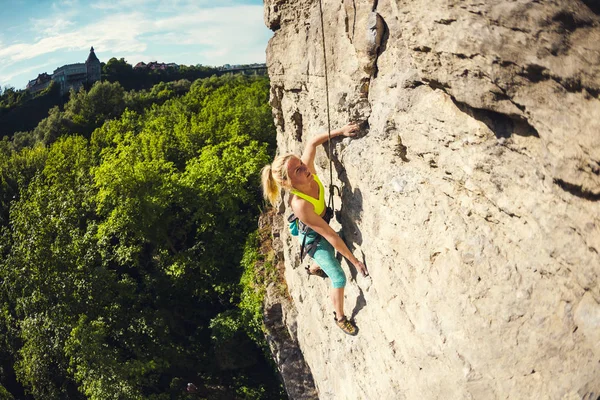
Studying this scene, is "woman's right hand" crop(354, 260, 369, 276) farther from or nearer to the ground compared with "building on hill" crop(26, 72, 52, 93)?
nearer to the ground

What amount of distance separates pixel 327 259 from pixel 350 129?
1.81m

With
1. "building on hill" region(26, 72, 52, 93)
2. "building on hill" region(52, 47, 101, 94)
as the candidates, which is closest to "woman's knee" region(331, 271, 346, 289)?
"building on hill" region(52, 47, 101, 94)

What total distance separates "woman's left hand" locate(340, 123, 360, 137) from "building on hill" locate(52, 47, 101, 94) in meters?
68.7

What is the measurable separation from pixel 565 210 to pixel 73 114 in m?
47.2

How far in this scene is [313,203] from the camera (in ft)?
18.8

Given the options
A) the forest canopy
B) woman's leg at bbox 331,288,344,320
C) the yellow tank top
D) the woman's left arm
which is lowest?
the forest canopy

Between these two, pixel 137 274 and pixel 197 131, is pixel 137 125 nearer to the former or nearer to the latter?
pixel 197 131

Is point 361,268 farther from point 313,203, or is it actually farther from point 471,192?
point 471,192

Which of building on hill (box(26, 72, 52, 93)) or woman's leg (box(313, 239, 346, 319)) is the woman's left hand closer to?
woman's leg (box(313, 239, 346, 319))

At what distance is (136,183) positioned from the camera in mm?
18750

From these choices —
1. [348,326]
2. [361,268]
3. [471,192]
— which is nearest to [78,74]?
[348,326]

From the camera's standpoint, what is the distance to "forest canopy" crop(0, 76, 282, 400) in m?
13.6

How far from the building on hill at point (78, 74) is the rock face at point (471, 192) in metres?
69.3

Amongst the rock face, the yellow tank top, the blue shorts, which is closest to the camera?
the rock face
